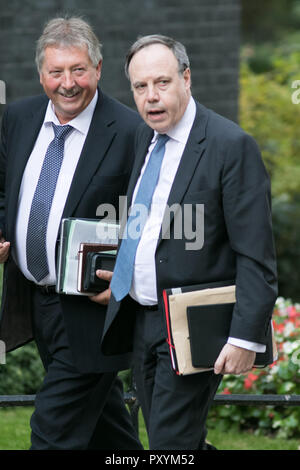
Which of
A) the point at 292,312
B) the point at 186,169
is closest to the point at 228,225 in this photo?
the point at 186,169

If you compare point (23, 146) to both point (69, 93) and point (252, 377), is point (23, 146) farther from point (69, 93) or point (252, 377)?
point (252, 377)

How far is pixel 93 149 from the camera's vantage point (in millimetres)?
4016

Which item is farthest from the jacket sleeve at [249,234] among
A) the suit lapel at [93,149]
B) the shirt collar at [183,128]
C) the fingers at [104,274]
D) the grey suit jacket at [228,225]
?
the suit lapel at [93,149]

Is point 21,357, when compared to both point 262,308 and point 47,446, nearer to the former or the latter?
point 47,446

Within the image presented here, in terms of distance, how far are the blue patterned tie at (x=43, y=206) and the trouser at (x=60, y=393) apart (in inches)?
Answer: 7.5

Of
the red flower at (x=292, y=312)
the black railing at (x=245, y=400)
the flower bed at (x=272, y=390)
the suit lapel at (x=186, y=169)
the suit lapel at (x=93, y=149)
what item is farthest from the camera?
the red flower at (x=292, y=312)

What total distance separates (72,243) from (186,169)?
2.35ft

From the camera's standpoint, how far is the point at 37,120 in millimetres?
4184

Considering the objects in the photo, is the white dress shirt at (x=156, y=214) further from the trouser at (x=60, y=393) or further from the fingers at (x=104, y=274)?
the trouser at (x=60, y=393)

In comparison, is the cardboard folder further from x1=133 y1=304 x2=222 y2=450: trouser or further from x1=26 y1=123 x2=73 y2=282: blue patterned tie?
x1=26 y1=123 x2=73 y2=282: blue patterned tie

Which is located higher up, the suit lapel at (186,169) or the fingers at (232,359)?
the suit lapel at (186,169)

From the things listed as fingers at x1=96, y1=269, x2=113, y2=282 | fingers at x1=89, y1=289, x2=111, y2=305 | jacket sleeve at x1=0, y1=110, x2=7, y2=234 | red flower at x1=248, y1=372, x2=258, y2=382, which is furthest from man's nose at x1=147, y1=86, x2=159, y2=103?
red flower at x1=248, y1=372, x2=258, y2=382

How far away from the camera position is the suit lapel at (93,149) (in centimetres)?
396
